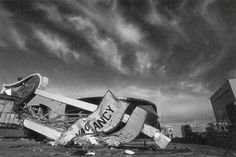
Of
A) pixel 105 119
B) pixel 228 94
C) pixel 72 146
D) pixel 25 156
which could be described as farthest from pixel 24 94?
pixel 228 94

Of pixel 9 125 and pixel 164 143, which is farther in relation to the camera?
pixel 9 125

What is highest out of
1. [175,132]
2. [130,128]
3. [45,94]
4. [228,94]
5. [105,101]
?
[228,94]

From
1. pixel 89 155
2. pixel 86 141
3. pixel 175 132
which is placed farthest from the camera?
pixel 175 132

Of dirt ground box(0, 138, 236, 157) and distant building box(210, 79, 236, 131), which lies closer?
dirt ground box(0, 138, 236, 157)

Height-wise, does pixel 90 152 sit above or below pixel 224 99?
below

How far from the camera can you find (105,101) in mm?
11969

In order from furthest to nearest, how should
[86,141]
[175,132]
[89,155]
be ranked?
[175,132] → [86,141] → [89,155]

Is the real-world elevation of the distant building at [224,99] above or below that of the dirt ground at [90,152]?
above

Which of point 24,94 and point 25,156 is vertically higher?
point 24,94

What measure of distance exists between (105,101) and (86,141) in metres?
2.95

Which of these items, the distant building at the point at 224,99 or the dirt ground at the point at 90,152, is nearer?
the dirt ground at the point at 90,152

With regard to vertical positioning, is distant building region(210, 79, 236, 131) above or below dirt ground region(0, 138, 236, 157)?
above

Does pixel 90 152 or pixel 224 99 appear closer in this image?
pixel 90 152

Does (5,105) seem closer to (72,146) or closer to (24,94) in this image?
(24,94)
